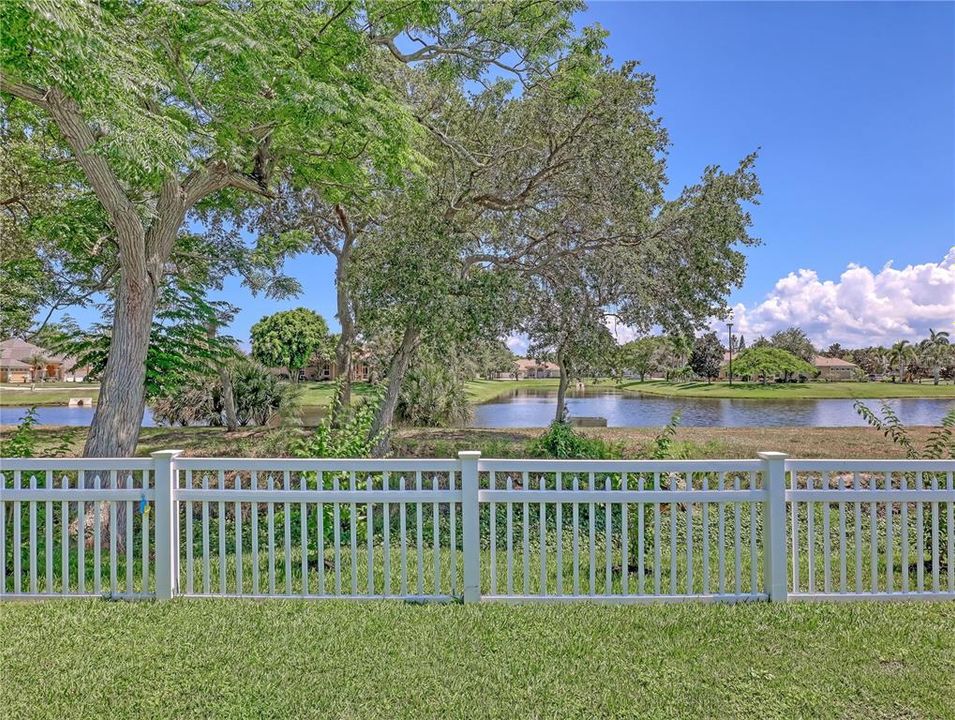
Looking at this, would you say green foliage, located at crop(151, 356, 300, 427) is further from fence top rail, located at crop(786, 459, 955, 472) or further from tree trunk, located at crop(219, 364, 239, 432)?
fence top rail, located at crop(786, 459, 955, 472)

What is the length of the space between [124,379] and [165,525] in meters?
2.56

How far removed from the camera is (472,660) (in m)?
2.27

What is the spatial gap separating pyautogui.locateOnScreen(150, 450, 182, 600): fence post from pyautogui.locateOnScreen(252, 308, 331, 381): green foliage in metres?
11.8

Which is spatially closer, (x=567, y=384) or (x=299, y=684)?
(x=299, y=684)

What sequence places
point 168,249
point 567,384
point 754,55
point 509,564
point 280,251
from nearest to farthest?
point 509,564 < point 168,249 < point 754,55 < point 280,251 < point 567,384

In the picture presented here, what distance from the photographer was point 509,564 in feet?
9.41

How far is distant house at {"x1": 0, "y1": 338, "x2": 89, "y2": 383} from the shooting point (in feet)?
29.5

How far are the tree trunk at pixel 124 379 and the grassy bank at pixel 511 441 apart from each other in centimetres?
199

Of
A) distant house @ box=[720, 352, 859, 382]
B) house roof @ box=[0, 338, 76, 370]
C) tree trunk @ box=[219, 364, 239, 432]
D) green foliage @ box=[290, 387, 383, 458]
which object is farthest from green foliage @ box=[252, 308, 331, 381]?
distant house @ box=[720, 352, 859, 382]

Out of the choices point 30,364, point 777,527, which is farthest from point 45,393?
point 777,527

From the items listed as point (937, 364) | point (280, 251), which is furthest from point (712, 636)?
point (937, 364)

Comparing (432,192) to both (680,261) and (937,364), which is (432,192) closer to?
(680,261)

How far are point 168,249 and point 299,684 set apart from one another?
4.68 m

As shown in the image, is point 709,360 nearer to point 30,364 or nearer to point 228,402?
point 228,402
